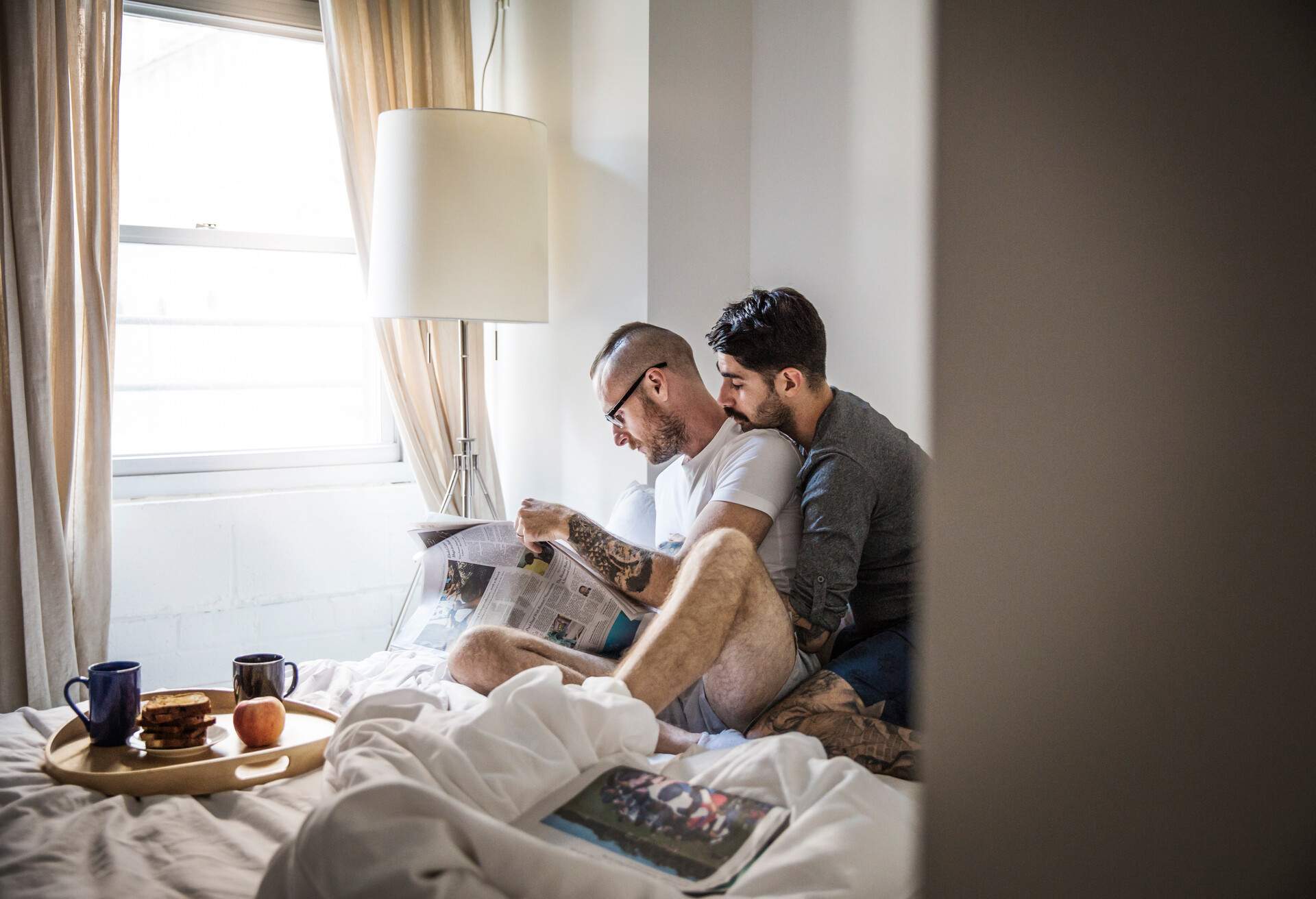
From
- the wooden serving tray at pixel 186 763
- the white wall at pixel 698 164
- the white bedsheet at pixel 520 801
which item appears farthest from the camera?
the white wall at pixel 698 164

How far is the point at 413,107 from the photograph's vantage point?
273cm

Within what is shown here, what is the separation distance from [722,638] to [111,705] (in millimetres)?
847

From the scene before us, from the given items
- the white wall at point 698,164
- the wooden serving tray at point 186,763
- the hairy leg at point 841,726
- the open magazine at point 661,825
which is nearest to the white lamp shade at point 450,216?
the white wall at point 698,164

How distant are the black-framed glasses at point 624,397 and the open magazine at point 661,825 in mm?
1067

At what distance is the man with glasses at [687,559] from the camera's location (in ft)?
4.57

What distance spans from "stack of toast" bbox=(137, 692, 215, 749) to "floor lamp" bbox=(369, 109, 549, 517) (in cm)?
118

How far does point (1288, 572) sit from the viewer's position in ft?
0.62

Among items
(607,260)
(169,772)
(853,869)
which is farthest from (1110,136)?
(607,260)

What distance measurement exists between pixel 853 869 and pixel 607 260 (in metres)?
1.85

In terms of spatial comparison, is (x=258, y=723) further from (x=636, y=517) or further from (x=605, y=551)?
(x=636, y=517)

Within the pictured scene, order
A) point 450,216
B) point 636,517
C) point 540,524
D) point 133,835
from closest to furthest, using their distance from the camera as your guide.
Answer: point 133,835 < point 540,524 < point 636,517 < point 450,216

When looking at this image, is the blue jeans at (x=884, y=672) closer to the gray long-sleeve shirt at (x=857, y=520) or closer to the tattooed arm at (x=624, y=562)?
the gray long-sleeve shirt at (x=857, y=520)

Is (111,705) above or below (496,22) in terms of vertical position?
below

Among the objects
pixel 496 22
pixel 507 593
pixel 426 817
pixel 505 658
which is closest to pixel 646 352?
pixel 507 593
